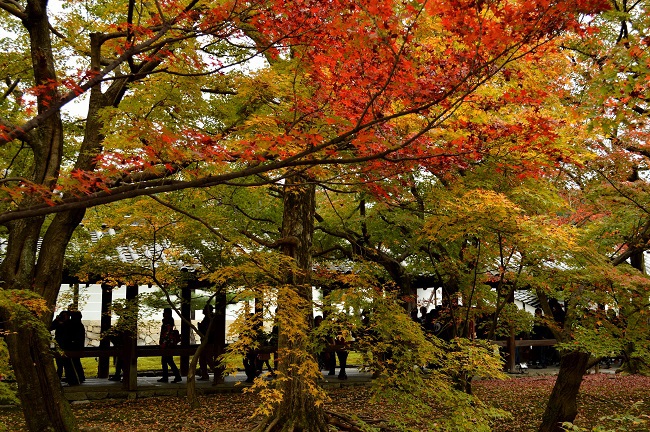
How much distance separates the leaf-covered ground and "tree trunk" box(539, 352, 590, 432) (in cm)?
64

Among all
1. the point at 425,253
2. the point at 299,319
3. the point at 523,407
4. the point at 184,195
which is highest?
the point at 184,195

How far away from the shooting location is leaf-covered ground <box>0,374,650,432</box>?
32.8 feet

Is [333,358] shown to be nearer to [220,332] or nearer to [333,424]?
[220,332]

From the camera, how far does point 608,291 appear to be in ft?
32.4

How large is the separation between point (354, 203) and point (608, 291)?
19.2 feet

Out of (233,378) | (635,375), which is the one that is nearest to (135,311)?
(233,378)

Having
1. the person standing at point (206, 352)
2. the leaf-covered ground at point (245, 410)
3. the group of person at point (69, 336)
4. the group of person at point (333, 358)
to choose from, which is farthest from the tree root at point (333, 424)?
the group of person at point (69, 336)

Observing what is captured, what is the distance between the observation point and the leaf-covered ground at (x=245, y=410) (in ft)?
32.8

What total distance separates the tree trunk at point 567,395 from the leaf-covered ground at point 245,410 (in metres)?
0.64

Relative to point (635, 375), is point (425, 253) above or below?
above

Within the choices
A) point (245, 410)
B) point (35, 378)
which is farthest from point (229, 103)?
point (245, 410)

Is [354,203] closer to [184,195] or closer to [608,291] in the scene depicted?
[184,195]

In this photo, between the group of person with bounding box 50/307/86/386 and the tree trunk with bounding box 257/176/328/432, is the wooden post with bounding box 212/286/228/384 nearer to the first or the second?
the group of person with bounding box 50/307/86/386

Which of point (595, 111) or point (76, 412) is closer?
point (595, 111)
